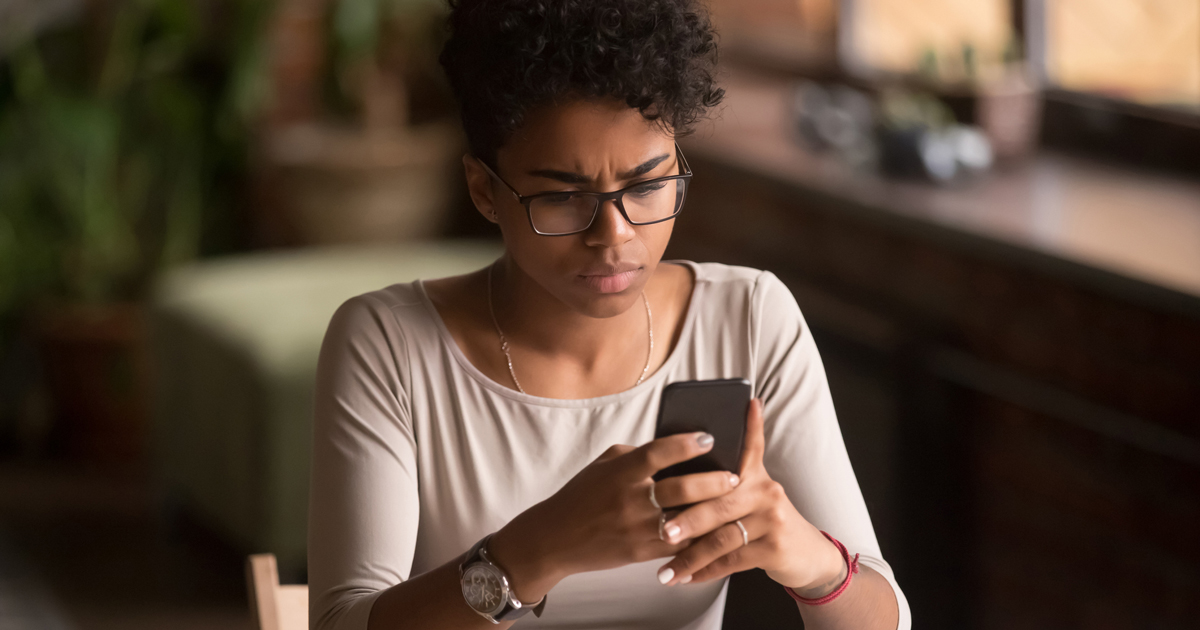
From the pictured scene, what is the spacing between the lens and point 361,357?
3.78 feet

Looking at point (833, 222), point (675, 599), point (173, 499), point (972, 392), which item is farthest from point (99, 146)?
point (675, 599)

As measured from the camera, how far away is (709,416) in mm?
867

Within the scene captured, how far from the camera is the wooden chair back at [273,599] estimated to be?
1211 millimetres

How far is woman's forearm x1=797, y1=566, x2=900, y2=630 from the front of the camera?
1047mm

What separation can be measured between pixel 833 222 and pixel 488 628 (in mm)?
1709

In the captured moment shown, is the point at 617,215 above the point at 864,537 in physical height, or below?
above

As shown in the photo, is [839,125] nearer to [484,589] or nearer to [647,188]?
[647,188]

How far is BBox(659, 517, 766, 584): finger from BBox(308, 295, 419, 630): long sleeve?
0.29 meters

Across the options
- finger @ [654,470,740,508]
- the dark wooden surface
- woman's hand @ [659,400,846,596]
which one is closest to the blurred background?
the dark wooden surface

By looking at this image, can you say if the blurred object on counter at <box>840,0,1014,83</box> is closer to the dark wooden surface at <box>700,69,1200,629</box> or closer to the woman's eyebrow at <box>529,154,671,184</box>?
the dark wooden surface at <box>700,69,1200,629</box>

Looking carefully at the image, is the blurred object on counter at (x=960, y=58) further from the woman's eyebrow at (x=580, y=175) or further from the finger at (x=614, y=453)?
the finger at (x=614, y=453)

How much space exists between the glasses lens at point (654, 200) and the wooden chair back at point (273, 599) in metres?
0.55

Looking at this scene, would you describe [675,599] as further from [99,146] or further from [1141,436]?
[99,146]

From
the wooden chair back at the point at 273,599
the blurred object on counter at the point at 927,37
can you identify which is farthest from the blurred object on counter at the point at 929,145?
the wooden chair back at the point at 273,599
